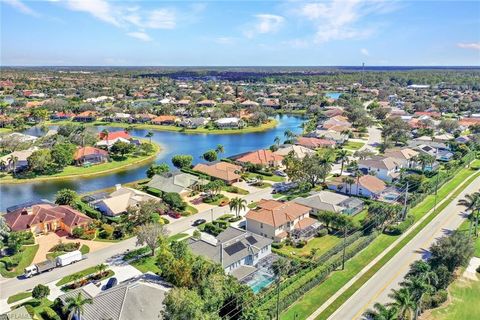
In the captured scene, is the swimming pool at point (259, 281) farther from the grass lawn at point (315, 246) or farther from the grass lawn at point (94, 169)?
the grass lawn at point (94, 169)

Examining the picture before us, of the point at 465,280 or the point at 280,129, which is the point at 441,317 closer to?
the point at 465,280

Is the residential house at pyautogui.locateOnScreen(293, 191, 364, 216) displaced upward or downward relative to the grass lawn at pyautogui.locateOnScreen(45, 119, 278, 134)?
upward

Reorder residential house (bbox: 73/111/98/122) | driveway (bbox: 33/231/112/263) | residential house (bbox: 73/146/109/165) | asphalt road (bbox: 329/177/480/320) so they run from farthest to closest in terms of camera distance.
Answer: residential house (bbox: 73/111/98/122) < residential house (bbox: 73/146/109/165) < driveway (bbox: 33/231/112/263) < asphalt road (bbox: 329/177/480/320)

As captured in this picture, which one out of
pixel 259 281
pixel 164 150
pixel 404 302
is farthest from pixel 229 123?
pixel 404 302

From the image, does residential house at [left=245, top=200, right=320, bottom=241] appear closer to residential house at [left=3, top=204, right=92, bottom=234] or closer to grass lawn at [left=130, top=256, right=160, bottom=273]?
grass lawn at [left=130, top=256, right=160, bottom=273]

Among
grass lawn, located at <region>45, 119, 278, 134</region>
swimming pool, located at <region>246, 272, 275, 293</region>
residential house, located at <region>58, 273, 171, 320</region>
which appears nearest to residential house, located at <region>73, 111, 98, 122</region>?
grass lawn, located at <region>45, 119, 278, 134</region>

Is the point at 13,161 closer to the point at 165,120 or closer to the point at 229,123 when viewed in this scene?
the point at 165,120

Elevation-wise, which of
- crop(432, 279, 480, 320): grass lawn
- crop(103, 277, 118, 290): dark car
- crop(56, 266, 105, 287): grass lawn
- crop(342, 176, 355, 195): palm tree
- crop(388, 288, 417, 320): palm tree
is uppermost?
crop(388, 288, 417, 320): palm tree
